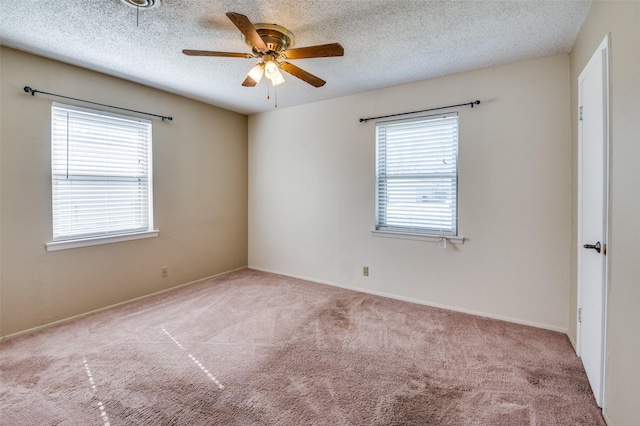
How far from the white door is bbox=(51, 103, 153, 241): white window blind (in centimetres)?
419

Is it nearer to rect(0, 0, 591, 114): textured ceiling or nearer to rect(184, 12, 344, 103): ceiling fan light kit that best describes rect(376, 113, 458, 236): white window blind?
rect(0, 0, 591, 114): textured ceiling

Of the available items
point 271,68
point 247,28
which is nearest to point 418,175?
point 271,68

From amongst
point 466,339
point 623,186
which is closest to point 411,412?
point 466,339

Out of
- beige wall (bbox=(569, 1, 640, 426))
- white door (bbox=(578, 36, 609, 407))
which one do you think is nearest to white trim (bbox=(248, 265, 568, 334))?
white door (bbox=(578, 36, 609, 407))

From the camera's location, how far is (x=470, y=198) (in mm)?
3123

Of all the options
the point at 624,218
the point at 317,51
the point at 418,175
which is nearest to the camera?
the point at 624,218

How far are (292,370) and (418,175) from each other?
242 centimetres

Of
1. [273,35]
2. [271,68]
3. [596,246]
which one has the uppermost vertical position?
[273,35]

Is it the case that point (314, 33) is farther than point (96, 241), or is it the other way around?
point (96, 241)

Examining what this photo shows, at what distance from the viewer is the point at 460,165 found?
315 cm

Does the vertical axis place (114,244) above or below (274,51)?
below

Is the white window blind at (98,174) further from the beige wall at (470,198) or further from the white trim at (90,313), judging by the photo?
the beige wall at (470,198)

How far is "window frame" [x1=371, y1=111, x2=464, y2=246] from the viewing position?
10.6ft

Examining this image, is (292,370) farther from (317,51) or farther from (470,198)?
(470,198)
